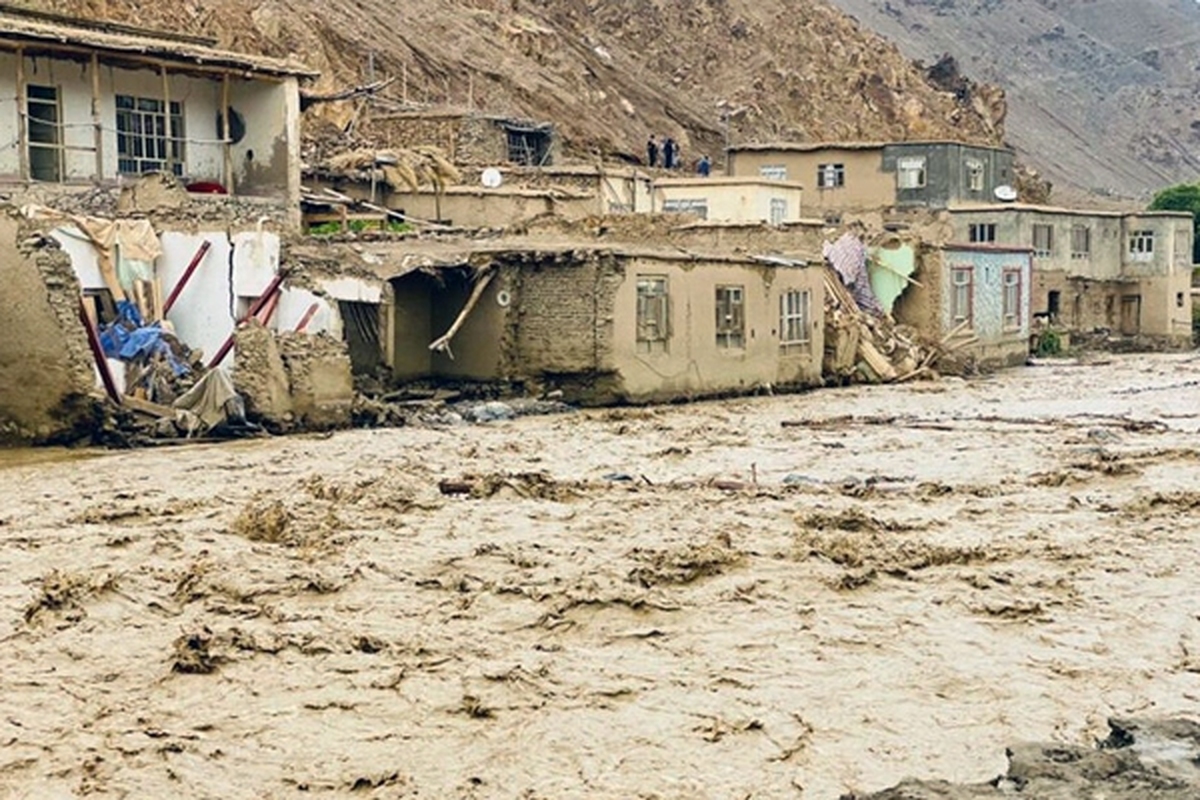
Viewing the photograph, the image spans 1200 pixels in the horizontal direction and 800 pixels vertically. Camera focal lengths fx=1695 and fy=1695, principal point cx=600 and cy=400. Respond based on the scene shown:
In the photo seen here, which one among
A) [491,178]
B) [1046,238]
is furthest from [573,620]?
[1046,238]

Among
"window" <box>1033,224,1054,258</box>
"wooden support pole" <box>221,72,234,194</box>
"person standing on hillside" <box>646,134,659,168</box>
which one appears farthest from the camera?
"person standing on hillside" <box>646,134,659,168</box>

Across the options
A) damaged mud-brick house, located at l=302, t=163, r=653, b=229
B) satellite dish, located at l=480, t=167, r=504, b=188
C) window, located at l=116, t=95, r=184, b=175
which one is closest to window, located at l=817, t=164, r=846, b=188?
damaged mud-brick house, located at l=302, t=163, r=653, b=229

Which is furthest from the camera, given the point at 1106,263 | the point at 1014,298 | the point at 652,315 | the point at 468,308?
the point at 1106,263

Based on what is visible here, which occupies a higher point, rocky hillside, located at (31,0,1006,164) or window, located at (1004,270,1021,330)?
rocky hillside, located at (31,0,1006,164)

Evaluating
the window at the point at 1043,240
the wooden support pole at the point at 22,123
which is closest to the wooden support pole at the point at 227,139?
the wooden support pole at the point at 22,123

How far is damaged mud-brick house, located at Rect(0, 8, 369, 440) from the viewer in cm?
1941

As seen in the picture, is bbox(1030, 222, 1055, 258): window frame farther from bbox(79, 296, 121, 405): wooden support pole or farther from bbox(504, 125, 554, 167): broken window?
bbox(79, 296, 121, 405): wooden support pole

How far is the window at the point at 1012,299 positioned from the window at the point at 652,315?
51.3ft

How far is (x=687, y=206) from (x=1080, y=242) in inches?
546

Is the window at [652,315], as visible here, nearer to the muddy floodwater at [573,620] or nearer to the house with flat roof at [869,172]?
the muddy floodwater at [573,620]

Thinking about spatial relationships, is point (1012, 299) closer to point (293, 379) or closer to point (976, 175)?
point (976, 175)

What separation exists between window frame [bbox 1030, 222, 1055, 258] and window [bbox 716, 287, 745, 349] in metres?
21.1

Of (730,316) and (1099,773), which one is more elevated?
(730,316)

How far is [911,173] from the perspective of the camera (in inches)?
1997
